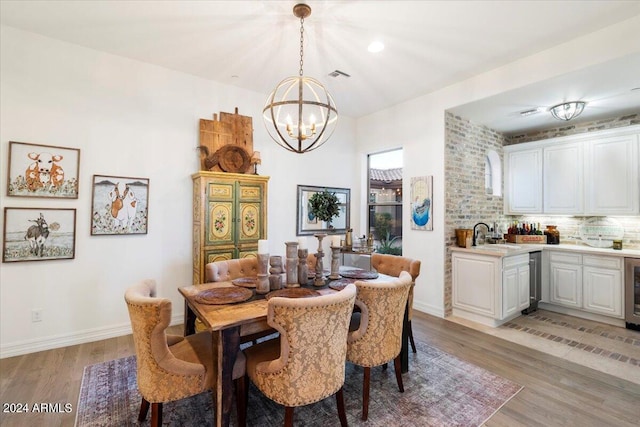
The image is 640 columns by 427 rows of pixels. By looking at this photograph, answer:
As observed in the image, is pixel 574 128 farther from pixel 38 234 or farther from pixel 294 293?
pixel 38 234

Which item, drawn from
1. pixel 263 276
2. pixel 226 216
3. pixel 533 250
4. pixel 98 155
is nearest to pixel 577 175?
pixel 533 250

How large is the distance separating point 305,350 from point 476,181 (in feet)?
13.6

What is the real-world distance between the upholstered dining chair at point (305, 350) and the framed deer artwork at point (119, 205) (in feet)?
8.38

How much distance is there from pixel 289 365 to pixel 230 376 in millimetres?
363

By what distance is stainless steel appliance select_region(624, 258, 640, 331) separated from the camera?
367 centimetres

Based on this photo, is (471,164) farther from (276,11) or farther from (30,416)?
(30,416)

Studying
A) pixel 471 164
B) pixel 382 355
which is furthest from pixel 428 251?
pixel 382 355

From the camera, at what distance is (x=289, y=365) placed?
170cm

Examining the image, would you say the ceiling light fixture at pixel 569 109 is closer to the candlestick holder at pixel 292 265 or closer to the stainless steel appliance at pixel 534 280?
the stainless steel appliance at pixel 534 280

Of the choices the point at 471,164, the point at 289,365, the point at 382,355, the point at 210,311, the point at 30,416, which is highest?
the point at 471,164

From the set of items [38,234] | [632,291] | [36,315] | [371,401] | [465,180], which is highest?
[465,180]

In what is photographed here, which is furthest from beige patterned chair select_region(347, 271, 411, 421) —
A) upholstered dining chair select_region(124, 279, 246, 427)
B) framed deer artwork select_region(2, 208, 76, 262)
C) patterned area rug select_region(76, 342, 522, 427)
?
framed deer artwork select_region(2, 208, 76, 262)

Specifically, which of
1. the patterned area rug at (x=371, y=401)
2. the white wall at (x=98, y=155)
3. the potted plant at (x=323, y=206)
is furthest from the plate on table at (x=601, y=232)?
the white wall at (x=98, y=155)

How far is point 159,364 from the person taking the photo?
5.60 feet
